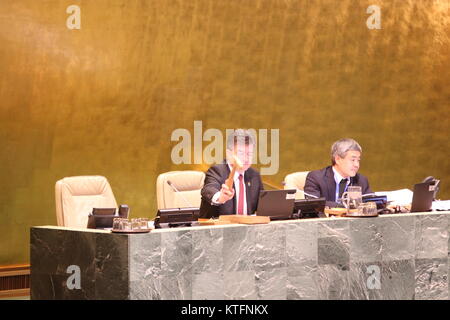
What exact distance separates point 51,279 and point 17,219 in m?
2.57

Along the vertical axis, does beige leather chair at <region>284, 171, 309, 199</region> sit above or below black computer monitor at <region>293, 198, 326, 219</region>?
above

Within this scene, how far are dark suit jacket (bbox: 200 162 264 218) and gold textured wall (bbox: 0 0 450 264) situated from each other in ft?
5.88

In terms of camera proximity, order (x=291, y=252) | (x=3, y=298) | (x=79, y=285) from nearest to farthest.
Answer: (x=79, y=285)
(x=291, y=252)
(x=3, y=298)

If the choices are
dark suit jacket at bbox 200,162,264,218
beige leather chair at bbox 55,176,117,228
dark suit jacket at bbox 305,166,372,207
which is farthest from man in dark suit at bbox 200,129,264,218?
beige leather chair at bbox 55,176,117,228

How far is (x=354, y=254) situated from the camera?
3592 millimetres

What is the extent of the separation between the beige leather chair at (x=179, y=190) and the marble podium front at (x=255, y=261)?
148 cm

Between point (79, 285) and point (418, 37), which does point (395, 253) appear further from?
point (418, 37)

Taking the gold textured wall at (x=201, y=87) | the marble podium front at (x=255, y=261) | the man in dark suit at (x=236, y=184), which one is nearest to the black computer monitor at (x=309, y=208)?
the marble podium front at (x=255, y=261)

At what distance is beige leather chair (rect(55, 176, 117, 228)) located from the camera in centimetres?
454

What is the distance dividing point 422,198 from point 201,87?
2.78 m

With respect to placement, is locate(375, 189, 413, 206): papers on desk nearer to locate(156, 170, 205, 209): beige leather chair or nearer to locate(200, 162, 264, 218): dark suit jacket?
locate(200, 162, 264, 218): dark suit jacket

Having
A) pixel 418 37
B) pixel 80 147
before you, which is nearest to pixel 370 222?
pixel 80 147

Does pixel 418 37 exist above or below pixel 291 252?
above

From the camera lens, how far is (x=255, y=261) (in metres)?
3.31
